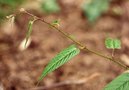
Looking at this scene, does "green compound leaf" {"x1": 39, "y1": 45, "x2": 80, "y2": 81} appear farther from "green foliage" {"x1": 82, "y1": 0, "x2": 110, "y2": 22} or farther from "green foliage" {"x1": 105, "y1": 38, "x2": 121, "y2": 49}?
"green foliage" {"x1": 82, "y1": 0, "x2": 110, "y2": 22}

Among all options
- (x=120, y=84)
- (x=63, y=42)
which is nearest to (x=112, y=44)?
(x=120, y=84)

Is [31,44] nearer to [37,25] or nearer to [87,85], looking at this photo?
[37,25]

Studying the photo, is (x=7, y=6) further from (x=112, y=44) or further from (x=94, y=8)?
(x=112, y=44)

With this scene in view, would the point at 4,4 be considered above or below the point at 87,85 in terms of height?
above

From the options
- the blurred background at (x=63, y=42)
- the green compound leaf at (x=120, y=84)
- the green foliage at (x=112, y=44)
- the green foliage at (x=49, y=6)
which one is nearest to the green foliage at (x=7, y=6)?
the blurred background at (x=63, y=42)

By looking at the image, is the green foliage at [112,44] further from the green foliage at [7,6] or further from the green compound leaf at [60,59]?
the green foliage at [7,6]

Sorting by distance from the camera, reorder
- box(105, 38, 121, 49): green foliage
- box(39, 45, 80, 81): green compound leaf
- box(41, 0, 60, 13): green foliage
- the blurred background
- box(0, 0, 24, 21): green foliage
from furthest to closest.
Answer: box(41, 0, 60, 13): green foliage
box(0, 0, 24, 21): green foliage
the blurred background
box(105, 38, 121, 49): green foliage
box(39, 45, 80, 81): green compound leaf

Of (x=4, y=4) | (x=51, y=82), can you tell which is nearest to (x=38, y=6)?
(x=4, y=4)

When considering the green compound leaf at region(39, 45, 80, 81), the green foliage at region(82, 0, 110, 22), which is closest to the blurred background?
the green foliage at region(82, 0, 110, 22)
